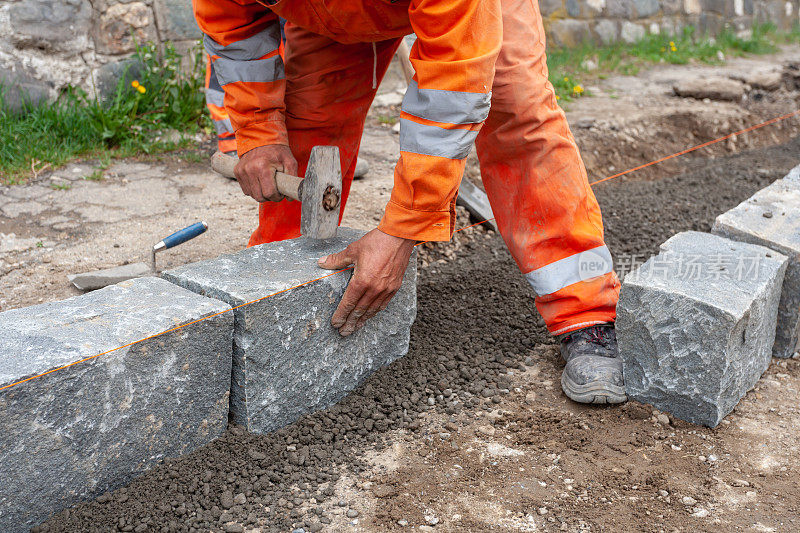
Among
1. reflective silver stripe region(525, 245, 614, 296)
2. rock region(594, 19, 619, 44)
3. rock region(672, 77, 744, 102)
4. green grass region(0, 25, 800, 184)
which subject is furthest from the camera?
rock region(594, 19, 619, 44)

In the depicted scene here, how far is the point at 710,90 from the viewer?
20.6 feet

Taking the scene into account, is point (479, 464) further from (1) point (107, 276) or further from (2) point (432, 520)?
(1) point (107, 276)

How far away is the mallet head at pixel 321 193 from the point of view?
83.0 inches

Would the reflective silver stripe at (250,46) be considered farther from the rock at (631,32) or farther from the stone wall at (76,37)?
the rock at (631,32)

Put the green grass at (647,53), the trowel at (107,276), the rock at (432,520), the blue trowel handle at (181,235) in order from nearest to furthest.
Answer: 1. the rock at (432,520)
2. the blue trowel handle at (181,235)
3. the trowel at (107,276)
4. the green grass at (647,53)

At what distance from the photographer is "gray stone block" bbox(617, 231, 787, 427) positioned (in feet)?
6.84

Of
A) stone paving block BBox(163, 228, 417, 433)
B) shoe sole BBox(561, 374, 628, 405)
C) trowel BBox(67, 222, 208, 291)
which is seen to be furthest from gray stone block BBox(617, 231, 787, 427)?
trowel BBox(67, 222, 208, 291)

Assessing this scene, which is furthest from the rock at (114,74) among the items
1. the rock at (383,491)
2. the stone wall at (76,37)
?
the rock at (383,491)

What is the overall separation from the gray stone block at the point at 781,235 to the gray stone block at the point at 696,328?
134mm

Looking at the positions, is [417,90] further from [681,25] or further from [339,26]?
[681,25]

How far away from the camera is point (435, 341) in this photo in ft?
8.70

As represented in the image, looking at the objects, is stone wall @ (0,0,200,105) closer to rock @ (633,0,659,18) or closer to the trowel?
the trowel

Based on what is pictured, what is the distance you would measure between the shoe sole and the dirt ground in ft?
0.12

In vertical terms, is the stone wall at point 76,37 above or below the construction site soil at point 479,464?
above
